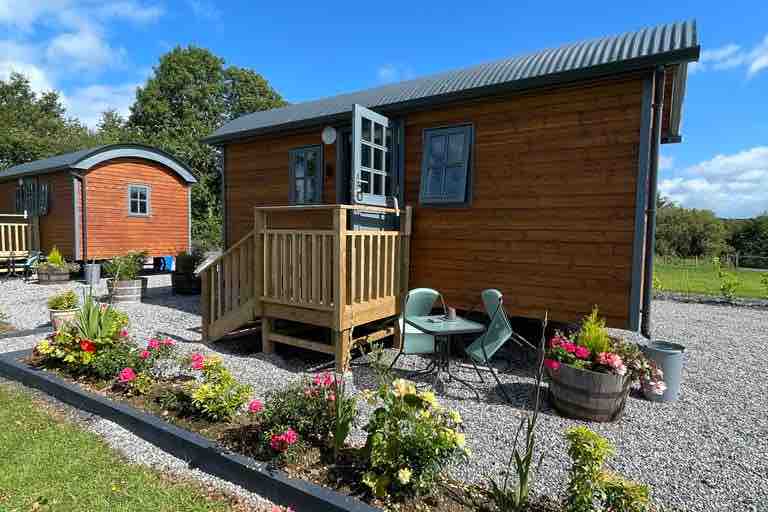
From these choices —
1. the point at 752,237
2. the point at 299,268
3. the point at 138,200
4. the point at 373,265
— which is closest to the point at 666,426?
the point at 373,265

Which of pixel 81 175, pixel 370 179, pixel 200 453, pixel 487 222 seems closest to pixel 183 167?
pixel 81 175

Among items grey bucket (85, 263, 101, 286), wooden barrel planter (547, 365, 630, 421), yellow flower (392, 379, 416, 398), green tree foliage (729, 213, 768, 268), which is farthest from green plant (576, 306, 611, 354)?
green tree foliage (729, 213, 768, 268)

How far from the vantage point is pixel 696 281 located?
46.4ft

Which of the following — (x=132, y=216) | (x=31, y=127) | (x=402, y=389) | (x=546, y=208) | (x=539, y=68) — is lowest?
(x=402, y=389)

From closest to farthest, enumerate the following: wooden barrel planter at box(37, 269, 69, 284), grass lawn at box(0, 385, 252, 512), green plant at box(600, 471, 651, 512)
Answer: green plant at box(600, 471, 651, 512), grass lawn at box(0, 385, 252, 512), wooden barrel planter at box(37, 269, 69, 284)

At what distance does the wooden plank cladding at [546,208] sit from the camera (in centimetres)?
445

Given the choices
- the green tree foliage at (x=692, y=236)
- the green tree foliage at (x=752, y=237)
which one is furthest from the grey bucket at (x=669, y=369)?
the green tree foliage at (x=752, y=237)

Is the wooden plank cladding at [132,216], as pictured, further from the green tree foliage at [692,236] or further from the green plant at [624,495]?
the green tree foliage at [692,236]

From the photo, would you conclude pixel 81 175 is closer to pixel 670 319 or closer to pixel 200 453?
pixel 200 453

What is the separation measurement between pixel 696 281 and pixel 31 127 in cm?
4218

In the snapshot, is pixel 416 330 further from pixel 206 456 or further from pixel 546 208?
pixel 206 456

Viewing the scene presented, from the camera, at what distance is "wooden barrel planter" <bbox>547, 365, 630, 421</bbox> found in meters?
3.40

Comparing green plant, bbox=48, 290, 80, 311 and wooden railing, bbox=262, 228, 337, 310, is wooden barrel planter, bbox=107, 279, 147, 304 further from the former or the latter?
wooden railing, bbox=262, 228, 337, 310

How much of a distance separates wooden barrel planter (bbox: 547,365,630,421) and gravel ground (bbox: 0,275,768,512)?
0.33ft
